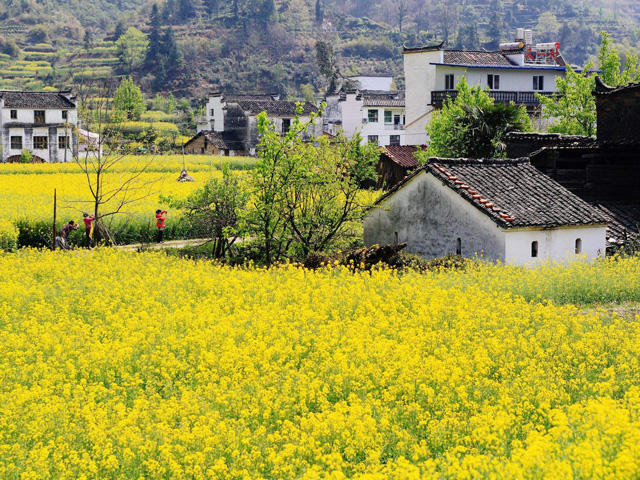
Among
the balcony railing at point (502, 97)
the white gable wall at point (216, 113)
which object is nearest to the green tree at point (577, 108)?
the balcony railing at point (502, 97)

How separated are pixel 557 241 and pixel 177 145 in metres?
65.6

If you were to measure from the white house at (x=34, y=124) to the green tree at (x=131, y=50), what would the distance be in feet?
204

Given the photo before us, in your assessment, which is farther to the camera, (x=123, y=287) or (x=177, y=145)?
(x=177, y=145)

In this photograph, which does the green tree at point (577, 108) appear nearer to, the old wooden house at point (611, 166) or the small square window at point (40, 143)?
the old wooden house at point (611, 166)

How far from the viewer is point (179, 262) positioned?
904 inches

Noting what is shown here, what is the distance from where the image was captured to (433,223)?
23844 mm

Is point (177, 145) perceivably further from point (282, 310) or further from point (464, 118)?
point (282, 310)

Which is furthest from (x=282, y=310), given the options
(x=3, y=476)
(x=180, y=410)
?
(x=3, y=476)

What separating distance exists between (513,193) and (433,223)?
2.25 m

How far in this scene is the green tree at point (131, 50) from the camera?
137m

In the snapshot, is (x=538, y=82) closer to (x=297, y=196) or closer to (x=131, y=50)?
(x=297, y=196)

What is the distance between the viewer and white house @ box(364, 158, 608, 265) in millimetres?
21938

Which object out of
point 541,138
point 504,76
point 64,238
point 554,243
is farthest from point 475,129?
point 504,76

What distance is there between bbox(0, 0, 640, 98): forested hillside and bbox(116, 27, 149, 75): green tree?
0.22 meters
